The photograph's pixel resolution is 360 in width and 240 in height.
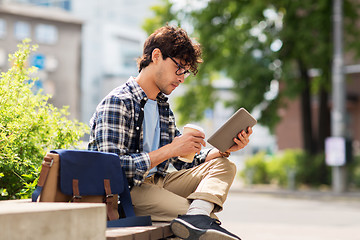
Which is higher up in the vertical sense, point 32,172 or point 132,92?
point 132,92

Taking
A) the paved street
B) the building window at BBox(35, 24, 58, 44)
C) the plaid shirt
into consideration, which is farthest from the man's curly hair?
the building window at BBox(35, 24, 58, 44)

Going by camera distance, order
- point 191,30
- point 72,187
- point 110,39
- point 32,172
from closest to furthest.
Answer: point 72,187, point 32,172, point 191,30, point 110,39

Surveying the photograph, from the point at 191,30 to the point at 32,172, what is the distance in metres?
14.8

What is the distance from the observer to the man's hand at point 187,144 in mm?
3059

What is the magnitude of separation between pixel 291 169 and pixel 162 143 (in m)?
14.6

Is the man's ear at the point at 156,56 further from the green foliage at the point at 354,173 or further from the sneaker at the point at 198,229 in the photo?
the green foliage at the point at 354,173

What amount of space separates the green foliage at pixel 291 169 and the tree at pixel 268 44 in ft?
2.58

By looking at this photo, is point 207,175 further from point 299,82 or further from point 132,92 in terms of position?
point 299,82

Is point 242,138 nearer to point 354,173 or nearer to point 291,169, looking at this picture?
point 354,173

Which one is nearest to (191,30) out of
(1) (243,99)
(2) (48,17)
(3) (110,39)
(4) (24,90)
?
(1) (243,99)

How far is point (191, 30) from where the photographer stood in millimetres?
17922

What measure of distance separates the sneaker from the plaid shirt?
362 millimetres

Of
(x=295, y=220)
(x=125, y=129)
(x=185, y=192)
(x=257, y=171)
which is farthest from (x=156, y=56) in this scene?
(x=257, y=171)

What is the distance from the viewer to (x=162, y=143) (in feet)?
11.4
